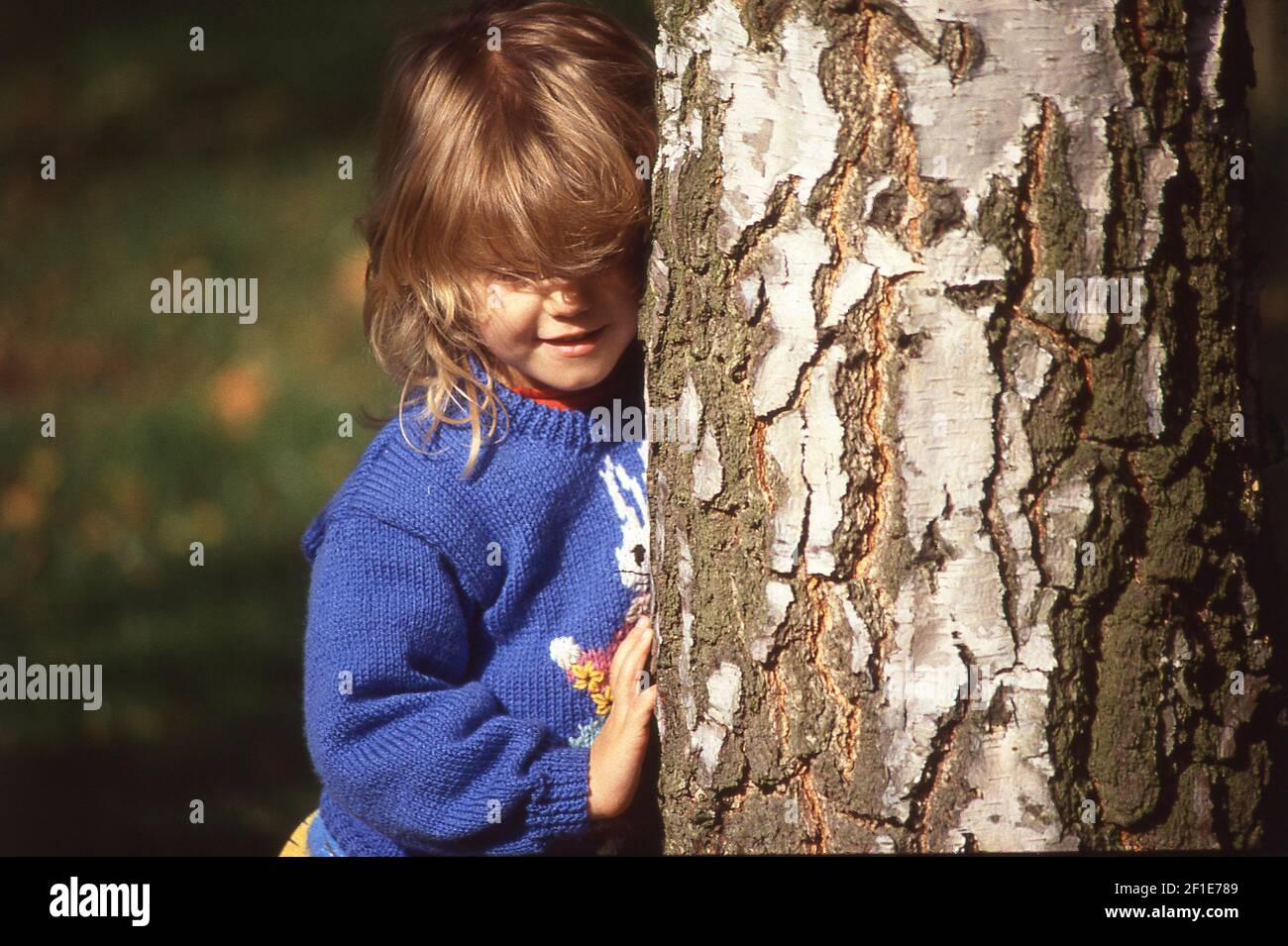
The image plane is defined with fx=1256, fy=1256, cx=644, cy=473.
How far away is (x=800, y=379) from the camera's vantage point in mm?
1322

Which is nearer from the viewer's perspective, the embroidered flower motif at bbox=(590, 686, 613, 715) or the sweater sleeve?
the sweater sleeve

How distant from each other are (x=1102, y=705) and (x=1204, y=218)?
51cm

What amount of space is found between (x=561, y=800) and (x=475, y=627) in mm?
267

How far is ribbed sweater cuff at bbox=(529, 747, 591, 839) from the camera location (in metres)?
1.66

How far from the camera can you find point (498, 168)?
5.51 feet

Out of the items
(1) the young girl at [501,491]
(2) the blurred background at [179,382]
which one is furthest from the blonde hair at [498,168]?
(2) the blurred background at [179,382]

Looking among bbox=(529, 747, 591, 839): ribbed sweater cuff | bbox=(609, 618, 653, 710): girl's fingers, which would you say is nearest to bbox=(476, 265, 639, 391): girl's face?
bbox=(609, 618, 653, 710): girl's fingers

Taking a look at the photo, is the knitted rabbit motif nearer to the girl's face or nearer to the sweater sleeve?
the sweater sleeve

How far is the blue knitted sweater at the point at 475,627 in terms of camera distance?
164 cm

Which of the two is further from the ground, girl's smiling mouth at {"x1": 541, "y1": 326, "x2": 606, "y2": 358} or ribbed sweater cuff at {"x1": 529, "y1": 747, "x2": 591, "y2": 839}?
girl's smiling mouth at {"x1": 541, "y1": 326, "x2": 606, "y2": 358}

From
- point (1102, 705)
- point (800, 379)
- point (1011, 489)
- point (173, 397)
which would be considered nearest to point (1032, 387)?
point (1011, 489)

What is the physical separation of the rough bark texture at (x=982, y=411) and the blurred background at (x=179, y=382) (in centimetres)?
138

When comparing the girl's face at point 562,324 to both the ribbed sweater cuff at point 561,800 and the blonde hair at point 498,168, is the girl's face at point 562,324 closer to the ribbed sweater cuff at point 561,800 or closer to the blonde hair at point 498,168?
the blonde hair at point 498,168
